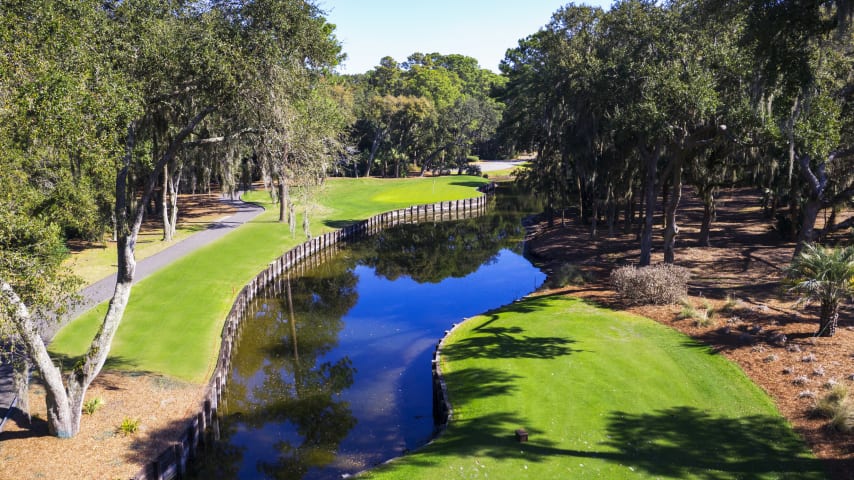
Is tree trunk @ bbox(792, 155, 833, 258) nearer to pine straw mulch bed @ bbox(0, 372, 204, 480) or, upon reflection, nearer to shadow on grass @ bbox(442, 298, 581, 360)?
shadow on grass @ bbox(442, 298, 581, 360)

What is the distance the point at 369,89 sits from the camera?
12275cm

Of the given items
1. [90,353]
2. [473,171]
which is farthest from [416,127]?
[90,353]

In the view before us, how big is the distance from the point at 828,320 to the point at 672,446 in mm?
10025

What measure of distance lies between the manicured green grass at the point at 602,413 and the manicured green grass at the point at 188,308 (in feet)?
30.3

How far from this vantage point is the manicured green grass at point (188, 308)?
69.9 ft

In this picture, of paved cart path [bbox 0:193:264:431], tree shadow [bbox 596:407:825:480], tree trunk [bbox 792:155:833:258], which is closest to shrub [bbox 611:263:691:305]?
tree trunk [bbox 792:155:833:258]

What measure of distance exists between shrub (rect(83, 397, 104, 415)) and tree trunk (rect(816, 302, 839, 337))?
82.5 ft

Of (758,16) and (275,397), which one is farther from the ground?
(758,16)

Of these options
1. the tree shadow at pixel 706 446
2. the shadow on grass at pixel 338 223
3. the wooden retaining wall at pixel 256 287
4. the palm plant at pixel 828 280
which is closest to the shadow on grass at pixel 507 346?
the wooden retaining wall at pixel 256 287

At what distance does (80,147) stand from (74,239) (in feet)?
104

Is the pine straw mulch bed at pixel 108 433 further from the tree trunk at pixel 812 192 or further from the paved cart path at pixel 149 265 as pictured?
the tree trunk at pixel 812 192

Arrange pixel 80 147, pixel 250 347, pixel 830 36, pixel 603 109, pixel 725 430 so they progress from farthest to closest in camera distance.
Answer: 1. pixel 603 109
2. pixel 250 347
3. pixel 830 36
4. pixel 725 430
5. pixel 80 147

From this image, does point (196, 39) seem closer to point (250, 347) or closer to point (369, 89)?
point (250, 347)

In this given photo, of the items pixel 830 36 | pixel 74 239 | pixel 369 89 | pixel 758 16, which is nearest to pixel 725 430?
pixel 758 16
